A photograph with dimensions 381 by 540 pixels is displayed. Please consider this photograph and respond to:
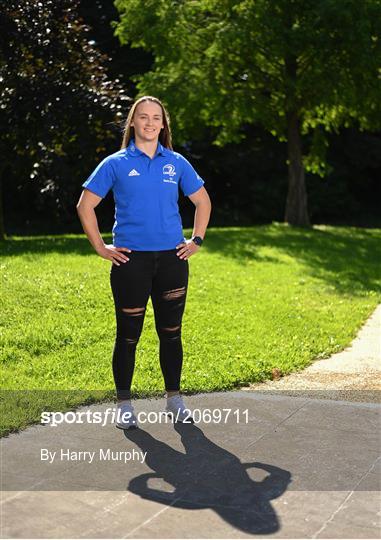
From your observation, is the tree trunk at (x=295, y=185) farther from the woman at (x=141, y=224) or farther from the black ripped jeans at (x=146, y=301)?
the woman at (x=141, y=224)

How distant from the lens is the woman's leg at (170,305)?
510 cm

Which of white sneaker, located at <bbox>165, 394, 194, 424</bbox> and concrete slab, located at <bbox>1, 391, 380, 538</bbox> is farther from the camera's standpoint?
white sneaker, located at <bbox>165, 394, 194, 424</bbox>

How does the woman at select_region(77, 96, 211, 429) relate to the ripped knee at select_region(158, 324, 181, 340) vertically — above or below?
above

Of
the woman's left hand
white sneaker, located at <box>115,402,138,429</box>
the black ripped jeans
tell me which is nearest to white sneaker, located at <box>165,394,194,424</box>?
the black ripped jeans

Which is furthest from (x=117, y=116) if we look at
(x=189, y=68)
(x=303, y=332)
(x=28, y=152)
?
(x=303, y=332)

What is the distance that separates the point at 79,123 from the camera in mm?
14352

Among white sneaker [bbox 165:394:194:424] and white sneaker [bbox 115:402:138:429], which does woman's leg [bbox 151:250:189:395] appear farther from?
white sneaker [bbox 115:402:138:429]

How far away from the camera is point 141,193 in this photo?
4.98 meters

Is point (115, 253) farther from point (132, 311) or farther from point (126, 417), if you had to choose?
point (126, 417)

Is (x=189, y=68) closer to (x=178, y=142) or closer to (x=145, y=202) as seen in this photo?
(x=178, y=142)

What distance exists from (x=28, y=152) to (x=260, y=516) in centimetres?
1202

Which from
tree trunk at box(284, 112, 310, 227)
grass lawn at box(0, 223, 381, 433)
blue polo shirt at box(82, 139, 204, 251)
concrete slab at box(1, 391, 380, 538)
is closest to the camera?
concrete slab at box(1, 391, 380, 538)

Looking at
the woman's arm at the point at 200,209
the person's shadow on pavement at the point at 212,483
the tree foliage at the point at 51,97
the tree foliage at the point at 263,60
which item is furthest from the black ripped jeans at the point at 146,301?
the tree foliage at the point at 263,60

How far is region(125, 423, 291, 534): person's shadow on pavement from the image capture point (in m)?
3.88
